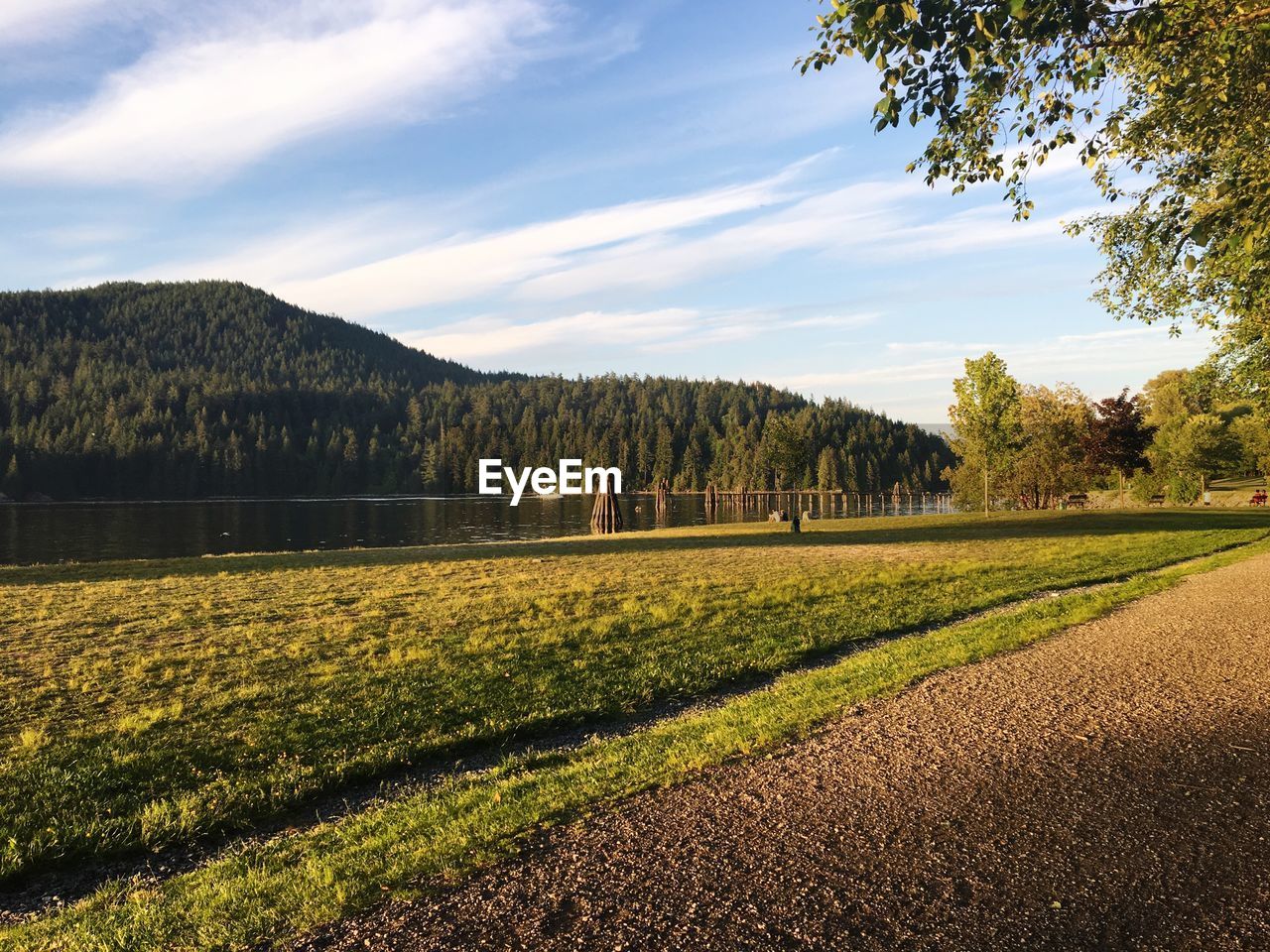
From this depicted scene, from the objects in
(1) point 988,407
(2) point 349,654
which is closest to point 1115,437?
(1) point 988,407

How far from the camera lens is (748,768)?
6.41m

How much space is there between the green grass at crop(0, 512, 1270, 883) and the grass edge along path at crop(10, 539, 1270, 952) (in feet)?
3.81

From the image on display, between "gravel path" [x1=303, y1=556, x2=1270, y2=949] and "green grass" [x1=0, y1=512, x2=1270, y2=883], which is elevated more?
"gravel path" [x1=303, y1=556, x2=1270, y2=949]

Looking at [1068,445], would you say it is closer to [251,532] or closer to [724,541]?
[724,541]

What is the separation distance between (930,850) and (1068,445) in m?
→ 56.2

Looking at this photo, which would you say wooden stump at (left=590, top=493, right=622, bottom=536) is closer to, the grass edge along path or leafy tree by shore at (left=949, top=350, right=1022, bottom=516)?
leafy tree by shore at (left=949, top=350, right=1022, bottom=516)

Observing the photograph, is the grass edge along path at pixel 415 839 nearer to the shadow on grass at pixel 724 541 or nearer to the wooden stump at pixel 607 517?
the shadow on grass at pixel 724 541

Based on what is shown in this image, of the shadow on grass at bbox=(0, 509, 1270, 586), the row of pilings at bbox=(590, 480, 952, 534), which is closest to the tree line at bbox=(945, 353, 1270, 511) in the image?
the shadow on grass at bbox=(0, 509, 1270, 586)

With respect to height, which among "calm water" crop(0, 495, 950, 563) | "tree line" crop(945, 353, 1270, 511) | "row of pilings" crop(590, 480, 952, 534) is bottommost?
"calm water" crop(0, 495, 950, 563)

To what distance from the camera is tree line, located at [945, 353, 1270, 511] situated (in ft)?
141

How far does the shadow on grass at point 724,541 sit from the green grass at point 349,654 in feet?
1.66

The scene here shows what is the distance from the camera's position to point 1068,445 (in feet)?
173

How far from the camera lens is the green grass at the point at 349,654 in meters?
7.15

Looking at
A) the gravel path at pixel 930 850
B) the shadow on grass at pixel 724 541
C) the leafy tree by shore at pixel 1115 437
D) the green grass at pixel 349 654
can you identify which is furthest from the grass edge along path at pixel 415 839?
the leafy tree by shore at pixel 1115 437
